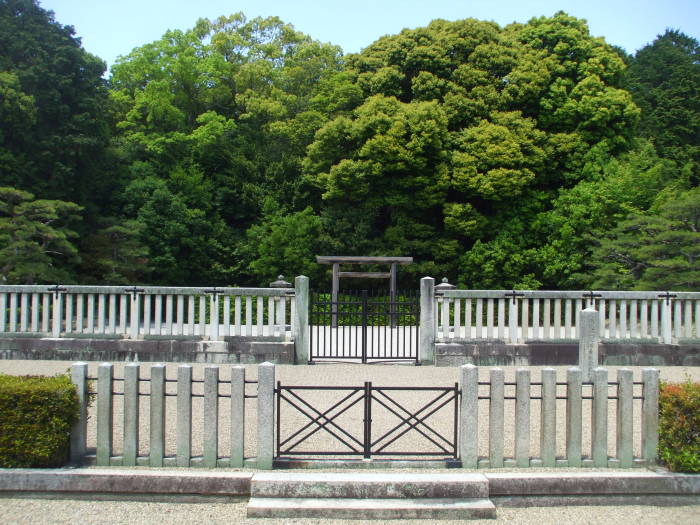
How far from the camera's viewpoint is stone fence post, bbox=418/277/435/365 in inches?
489

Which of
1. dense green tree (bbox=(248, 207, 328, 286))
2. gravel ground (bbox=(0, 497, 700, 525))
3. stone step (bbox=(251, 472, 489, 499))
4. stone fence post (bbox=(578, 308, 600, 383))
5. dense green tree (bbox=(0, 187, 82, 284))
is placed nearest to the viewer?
gravel ground (bbox=(0, 497, 700, 525))

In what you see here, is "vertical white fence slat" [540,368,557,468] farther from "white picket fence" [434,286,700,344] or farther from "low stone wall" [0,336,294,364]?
"low stone wall" [0,336,294,364]

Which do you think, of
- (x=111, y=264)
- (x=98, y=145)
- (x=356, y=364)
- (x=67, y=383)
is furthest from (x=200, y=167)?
(x=67, y=383)

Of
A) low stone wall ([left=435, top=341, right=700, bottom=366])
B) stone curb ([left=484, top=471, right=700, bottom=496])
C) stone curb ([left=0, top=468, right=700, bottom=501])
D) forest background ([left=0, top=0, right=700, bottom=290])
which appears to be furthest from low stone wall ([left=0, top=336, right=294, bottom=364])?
forest background ([left=0, top=0, right=700, bottom=290])

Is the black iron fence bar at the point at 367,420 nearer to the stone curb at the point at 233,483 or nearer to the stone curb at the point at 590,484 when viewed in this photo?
the stone curb at the point at 233,483

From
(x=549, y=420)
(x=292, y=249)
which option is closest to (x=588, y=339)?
(x=549, y=420)

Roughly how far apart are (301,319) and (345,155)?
13.5 m

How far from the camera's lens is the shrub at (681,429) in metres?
5.88

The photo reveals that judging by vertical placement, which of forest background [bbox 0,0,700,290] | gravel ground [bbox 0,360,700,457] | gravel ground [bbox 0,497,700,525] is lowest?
gravel ground [bbox 0,497,700,525]

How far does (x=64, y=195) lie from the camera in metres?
22.6

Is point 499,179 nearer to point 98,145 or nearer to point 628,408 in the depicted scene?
point 98,145

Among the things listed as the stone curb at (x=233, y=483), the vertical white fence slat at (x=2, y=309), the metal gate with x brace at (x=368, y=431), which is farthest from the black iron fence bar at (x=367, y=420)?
the vertical white fence slat at (x=2, y=309)

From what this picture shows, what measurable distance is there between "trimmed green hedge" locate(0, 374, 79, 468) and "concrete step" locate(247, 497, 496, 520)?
1881 mm

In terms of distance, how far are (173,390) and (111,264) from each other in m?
12.1
